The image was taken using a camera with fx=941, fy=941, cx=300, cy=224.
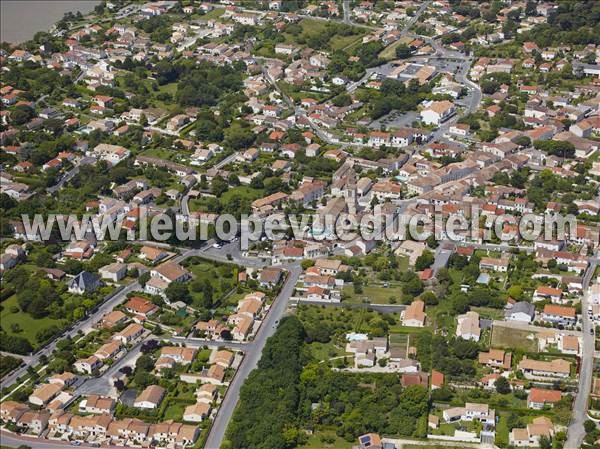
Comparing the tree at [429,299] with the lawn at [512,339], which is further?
the tree at [429,299]

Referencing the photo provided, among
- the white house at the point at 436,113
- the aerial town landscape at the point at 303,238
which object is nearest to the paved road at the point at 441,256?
the aerial town landscape at the point at 303,238

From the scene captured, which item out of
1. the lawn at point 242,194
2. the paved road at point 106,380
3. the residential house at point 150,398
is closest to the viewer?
the residential house at point 150,398

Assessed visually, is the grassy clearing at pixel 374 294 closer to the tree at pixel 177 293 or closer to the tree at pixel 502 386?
the tree at pixel 177 293

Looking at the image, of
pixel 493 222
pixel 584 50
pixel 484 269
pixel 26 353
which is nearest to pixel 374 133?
pixel 493 222

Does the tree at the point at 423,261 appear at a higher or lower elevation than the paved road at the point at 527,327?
higher

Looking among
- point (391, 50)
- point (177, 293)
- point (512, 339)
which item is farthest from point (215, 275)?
point (391, 50)

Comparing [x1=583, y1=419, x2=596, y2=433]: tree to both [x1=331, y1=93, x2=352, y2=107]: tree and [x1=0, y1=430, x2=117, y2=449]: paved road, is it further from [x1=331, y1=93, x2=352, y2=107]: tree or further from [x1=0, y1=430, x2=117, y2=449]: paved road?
[x1=331, y1=93, x2=352, y2=107]: tree
